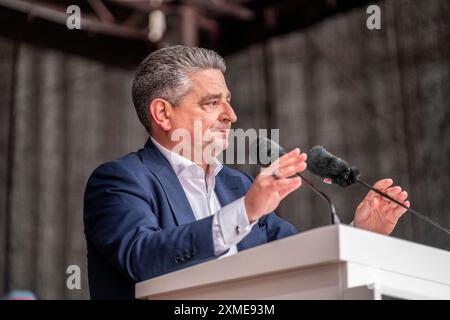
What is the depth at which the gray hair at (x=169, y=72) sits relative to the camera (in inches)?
76.6

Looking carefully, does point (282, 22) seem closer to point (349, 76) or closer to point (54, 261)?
point (349, 76)

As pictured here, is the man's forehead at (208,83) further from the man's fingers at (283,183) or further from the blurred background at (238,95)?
the blurred background at (238,95)

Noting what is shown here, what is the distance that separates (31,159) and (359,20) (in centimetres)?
203

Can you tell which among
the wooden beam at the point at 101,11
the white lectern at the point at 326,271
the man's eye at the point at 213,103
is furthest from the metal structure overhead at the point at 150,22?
the white lectern at the point at 326,271

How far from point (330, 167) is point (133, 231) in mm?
440

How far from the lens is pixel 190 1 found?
4246 millimetres

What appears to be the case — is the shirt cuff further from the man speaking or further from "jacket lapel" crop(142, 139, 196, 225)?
"jacket lapel" crop(142, 139, 196, 225)

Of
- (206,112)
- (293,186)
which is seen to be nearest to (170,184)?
(206,112)

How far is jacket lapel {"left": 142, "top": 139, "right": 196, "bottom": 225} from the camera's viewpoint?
1736 mm

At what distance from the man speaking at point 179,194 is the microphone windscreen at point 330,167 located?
168 mm

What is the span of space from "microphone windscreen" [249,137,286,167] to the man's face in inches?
15.2
